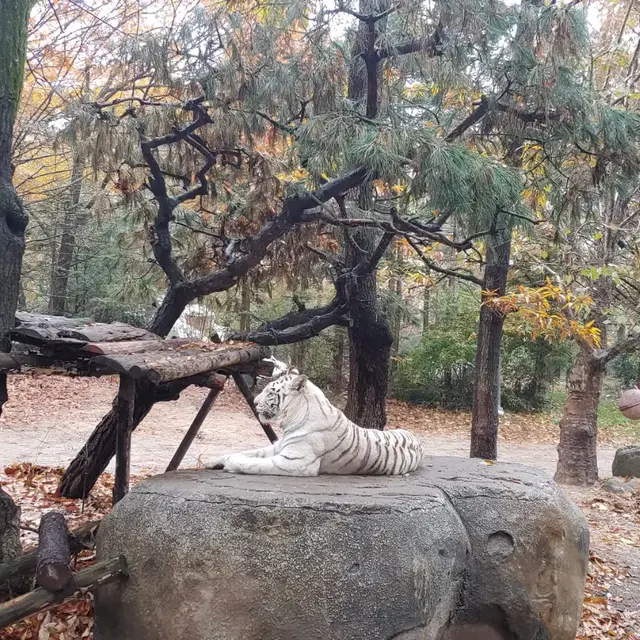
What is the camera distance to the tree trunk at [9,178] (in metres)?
4.46

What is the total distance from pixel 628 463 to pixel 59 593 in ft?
32.1

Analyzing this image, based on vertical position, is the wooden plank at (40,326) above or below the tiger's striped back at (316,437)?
above

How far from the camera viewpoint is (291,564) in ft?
11.3

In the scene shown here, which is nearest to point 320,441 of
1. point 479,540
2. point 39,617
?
point 479,540

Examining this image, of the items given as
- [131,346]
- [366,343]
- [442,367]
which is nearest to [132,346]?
[131,346]

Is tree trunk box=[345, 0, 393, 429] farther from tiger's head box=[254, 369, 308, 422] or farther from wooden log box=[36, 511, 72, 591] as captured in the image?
wooden log box=[36, 511, 72, 591]

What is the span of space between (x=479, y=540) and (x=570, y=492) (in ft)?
20.4

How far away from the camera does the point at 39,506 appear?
22.0ft

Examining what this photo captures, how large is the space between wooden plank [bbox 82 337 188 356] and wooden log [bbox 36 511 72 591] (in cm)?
112

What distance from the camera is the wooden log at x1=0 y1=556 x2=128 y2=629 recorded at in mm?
3252

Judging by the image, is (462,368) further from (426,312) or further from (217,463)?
(217,463)

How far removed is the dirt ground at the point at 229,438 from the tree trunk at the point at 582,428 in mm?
346

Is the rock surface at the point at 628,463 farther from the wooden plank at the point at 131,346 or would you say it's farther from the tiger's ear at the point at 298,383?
the wooden plank at the point at 131,346

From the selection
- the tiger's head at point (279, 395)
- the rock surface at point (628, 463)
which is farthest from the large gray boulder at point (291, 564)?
the rock surface at point (628, 463)
